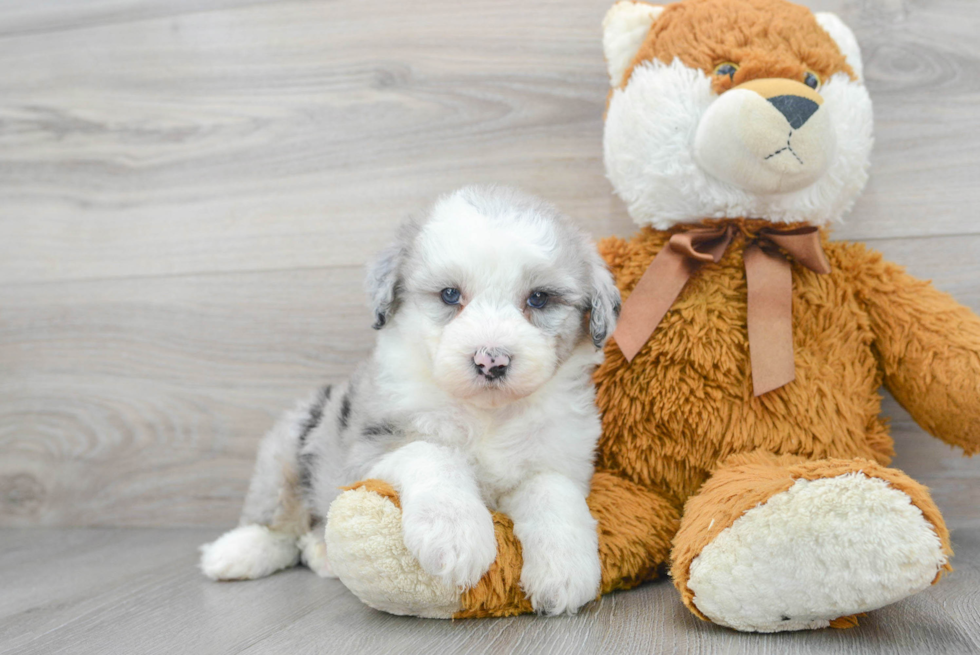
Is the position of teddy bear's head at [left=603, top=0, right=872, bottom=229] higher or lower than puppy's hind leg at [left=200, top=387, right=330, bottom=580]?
higher

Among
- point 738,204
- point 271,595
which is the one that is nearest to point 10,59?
point 271,595

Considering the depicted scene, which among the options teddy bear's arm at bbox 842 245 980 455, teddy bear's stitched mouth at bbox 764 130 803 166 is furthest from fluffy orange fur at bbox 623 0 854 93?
teddy bear's arm at bbox 842 245 980 455

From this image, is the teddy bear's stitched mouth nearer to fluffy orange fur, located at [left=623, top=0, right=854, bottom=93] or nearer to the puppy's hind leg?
fluffy orange fur, located at [left=623, top=0, right=854, bottom=93]

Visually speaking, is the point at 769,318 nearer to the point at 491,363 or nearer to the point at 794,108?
the point at 794,108

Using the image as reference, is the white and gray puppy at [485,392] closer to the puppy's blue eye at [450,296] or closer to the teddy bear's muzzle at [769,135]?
the puppy's blue eye at [450,296]

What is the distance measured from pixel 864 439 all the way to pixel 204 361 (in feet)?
5.81

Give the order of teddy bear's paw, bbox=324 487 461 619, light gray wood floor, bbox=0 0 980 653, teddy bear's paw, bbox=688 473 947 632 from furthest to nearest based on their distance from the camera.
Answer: light gray wood floor, bbox=0 0 980 653, teddy bear's paw, bbox=324 487 461 619, teddy bear's paw, bbox=688 473 947 632

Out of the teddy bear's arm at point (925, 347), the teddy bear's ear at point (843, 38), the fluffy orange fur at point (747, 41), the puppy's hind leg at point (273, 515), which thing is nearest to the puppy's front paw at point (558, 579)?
the puppy's hind leg at point (273, 515)

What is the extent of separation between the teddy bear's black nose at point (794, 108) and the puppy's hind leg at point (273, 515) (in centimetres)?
120

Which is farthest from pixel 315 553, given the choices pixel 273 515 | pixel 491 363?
pixel 491 363

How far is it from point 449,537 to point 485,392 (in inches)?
9.6

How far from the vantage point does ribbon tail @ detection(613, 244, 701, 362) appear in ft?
5.20

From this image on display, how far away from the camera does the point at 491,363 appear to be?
1275 mm

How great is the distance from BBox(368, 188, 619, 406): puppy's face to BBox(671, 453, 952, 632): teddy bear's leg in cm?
41
